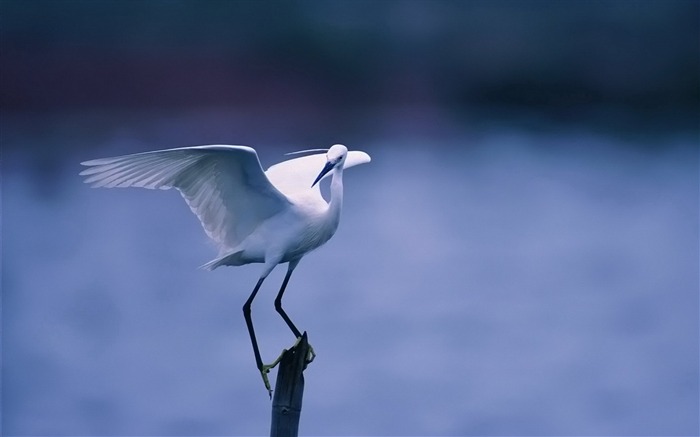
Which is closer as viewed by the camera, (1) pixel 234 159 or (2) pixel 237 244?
(1) pixel 234 159

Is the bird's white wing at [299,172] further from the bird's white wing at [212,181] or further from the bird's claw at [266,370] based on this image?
the bird's claw at [266,370]

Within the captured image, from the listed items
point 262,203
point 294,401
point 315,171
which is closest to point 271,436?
point 294,401

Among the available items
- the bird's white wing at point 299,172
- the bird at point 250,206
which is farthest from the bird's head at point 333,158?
the bird's white wing at point 299,172

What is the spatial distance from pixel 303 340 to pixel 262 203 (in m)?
0.39

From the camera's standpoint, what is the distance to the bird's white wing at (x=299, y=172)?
82.4 inches

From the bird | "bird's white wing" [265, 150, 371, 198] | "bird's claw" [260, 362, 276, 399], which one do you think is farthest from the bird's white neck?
"bird's claw" [260, 362, 276, 399]

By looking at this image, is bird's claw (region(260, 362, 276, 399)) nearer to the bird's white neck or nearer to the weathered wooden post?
the weathered wooden post

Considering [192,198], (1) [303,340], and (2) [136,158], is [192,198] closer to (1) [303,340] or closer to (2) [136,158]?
(2) [136,158]

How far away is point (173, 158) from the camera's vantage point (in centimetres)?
172

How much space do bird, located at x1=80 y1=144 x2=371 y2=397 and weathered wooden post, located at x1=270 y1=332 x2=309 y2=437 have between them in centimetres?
14

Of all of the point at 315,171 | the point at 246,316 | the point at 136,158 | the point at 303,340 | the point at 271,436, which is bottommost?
the point at 271,436

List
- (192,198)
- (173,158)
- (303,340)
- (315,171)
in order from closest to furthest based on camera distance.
Answer: (303,340), (173,158), (192,198), (315,171)

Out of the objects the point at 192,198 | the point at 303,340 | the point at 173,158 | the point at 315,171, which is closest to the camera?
the point at 303,340

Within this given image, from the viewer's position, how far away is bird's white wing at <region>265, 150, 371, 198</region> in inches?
82.4
